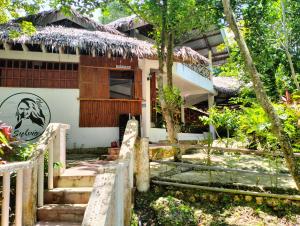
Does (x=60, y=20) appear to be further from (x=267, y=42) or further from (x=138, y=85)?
(x=267, y=42)

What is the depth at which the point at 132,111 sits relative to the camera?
31.4 feet

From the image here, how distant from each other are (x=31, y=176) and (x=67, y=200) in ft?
2.59

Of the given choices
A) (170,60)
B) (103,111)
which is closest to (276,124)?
(170,60)

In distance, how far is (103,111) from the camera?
925 centimetres

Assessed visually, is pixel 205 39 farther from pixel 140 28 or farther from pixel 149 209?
pixel 149 209

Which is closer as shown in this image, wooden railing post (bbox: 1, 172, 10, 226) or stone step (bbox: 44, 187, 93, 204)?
wooden railing post (bbox: 1, 172, 10, 226)

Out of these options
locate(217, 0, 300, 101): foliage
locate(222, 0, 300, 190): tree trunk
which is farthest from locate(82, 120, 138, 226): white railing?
locate(217, 0, 300, 101): foliage

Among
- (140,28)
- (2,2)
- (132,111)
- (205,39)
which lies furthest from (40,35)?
(205,39)

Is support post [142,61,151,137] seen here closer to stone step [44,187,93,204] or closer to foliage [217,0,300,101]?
foliage [217,0,300,101]

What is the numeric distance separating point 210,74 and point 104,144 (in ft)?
26.8

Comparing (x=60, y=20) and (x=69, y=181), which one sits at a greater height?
(x=60, y=20)

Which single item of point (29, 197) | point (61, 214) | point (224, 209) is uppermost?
point (29, 197)

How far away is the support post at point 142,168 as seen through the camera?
5035 millimetres

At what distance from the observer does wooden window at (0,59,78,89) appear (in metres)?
8.82
